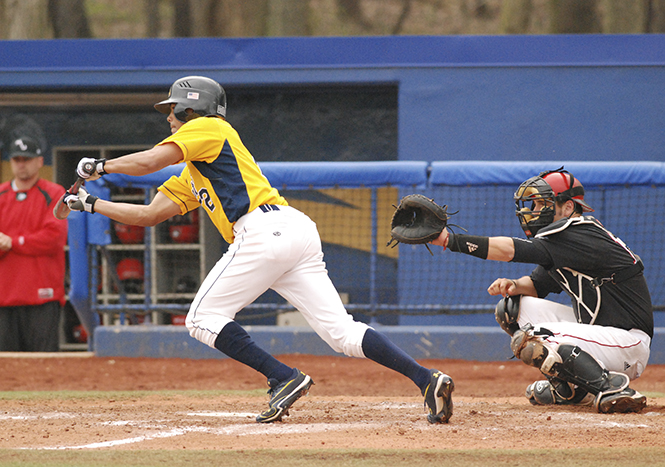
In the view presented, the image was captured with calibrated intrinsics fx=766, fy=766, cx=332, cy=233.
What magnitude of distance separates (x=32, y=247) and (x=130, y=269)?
5.66 ft

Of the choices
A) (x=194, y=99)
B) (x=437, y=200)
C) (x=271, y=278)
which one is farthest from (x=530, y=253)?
(x=437, y=200)

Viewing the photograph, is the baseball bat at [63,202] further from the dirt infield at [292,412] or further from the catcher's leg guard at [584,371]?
the catcher's leg guard at [584,371]

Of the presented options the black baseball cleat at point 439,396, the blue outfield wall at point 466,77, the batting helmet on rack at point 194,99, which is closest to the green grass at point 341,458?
the black baseball cleat at point 439,396

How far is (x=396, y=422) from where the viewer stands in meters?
3.53

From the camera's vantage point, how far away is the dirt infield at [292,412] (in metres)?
3.06

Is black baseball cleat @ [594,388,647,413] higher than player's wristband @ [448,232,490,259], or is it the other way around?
player's wristband @ [448,232,490,259]

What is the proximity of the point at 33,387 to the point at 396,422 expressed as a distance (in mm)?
2870

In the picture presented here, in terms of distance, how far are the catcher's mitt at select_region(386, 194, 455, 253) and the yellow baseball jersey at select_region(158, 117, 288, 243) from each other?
59 centimetres

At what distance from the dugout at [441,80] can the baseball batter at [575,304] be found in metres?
4.08

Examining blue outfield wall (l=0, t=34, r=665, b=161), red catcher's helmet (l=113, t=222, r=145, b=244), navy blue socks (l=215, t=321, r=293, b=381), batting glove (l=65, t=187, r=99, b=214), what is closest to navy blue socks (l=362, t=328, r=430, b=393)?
navy blue socks (l=215, t=321, r=293, b=381)

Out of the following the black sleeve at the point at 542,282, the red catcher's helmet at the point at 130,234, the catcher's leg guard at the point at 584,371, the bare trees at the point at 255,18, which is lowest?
the catcher's leg guard at the point at 584,371

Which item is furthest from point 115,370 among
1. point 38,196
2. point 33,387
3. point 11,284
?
point 38,196

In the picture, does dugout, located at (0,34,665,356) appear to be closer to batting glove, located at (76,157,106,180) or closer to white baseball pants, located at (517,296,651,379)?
white baseball pants, located at (517,296,651,379)

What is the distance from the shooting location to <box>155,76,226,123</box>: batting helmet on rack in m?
3.63
